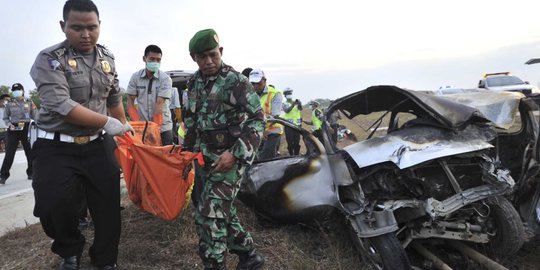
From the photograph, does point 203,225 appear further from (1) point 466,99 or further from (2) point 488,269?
(1) point 466,99

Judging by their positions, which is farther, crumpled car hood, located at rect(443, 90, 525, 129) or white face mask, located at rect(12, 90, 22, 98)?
white face mask, located at rect(12, 90, 22, 98)

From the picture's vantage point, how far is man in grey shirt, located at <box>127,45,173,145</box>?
4504mm

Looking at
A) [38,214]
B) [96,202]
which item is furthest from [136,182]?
[38,214]

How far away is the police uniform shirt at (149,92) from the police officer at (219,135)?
200 cm

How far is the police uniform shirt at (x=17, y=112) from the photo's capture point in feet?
23.4

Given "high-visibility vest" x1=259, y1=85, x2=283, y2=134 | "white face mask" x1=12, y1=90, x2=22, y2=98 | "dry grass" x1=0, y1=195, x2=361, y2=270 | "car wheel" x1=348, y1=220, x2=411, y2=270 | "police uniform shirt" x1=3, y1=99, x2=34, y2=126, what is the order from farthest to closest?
"white face mask" x1=12, y1=90, x2=22, y2=98
"police uniform shirt" x1=3, y1=99, x2=34, y2=126
"high-visibility vest" x1=259, y1=85, x2=283, y2=134
"dry grass" x1=0, y1=195, x2=361, y2=270
"car wheel" x1=348, y1=220, x2=411, y2=270

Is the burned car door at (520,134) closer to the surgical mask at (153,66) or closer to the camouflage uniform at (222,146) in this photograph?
the camouflage uniform at (222,146)

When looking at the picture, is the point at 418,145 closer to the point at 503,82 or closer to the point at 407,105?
the point at 407,105

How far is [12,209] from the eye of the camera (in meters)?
5.14

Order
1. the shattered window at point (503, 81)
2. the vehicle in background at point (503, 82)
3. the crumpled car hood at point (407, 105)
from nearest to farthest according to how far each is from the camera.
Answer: the crumpled car hood at point (407, 105) < the vehicle in background at point (503, 82) < the shattered window at point (503, 81)

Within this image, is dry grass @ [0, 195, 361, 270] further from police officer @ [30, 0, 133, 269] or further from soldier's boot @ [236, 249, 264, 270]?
police officer @ [30, 0, 133, 269]

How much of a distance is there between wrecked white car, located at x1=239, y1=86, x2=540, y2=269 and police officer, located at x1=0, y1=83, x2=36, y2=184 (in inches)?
215

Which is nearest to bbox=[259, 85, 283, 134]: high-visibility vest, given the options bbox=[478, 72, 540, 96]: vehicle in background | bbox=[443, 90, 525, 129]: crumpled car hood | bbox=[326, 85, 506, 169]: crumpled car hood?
bbox=[326, 85, 506, 169]: crumpled car hood

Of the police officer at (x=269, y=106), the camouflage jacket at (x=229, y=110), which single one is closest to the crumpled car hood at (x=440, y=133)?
the camouflage jacket at (x=229, y=110)
